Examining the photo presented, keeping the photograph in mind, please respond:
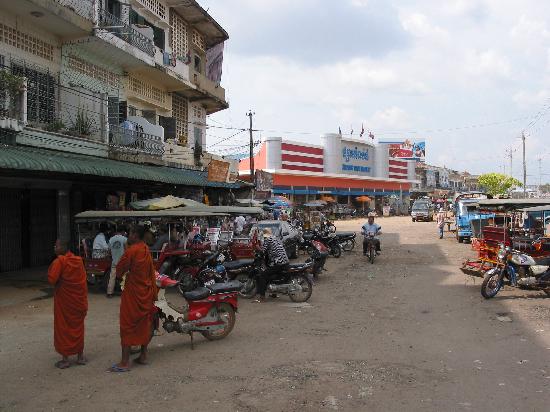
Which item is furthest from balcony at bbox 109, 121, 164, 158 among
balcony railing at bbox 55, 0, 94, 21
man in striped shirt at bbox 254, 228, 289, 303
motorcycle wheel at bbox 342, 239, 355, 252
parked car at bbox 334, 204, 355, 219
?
parked car at bbox 334, 204, 355, 219

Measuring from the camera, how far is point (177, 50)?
2106 centimetres

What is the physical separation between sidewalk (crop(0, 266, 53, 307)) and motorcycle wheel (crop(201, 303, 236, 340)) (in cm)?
527

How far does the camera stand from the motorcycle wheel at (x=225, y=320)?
23.5 feet

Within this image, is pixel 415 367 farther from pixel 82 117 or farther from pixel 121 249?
pixel 82 117

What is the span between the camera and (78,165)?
11.8 m

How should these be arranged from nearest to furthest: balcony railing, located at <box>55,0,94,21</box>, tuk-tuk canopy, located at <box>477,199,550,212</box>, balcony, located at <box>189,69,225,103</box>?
tuk-tuk canopy, located at <box>477,199,550,212</box>
balcony railing, located at <box>55,0,94,21</box>
balcony, located at <box>189,69,225,103</box>

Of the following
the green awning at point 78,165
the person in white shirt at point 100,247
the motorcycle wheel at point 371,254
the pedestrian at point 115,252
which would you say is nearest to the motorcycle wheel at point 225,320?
the pedestrian at point 115,252

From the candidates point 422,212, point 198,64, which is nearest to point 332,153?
point 422,212

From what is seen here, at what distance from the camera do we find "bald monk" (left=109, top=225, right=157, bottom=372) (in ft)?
19.1

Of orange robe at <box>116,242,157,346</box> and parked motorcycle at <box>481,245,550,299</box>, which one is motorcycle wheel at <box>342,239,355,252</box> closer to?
parked motorcycle at <box>481,245,550,299</box>

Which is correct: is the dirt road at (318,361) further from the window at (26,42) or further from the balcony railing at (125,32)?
the balcony railing at (125,32)

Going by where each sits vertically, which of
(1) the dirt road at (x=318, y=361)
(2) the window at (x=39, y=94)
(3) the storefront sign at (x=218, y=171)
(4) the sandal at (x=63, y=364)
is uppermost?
(2) the window at (x=39, y=94)

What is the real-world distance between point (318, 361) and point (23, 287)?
8.74 metres

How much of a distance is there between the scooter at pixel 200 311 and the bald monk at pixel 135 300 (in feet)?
1.64
